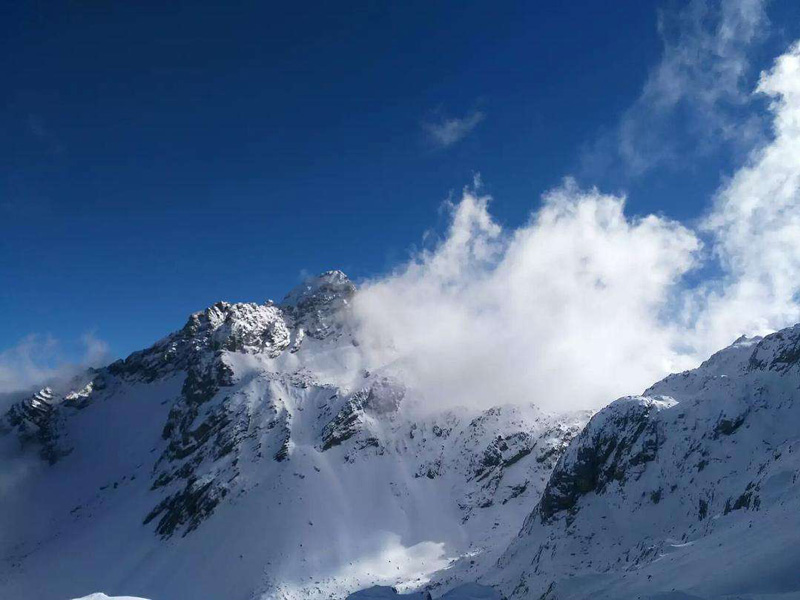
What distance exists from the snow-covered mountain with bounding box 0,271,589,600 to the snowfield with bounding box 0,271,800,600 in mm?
481

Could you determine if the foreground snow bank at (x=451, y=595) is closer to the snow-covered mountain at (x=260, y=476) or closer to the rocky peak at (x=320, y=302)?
the snow-covered mountain at (x=260, y=476)

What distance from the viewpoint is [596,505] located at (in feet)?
193

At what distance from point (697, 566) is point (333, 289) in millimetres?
154395

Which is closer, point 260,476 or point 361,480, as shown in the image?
point 260,476

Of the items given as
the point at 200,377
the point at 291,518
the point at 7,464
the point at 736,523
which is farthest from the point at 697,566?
the point at 7,464

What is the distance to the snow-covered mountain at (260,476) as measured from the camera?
8819 centimetres

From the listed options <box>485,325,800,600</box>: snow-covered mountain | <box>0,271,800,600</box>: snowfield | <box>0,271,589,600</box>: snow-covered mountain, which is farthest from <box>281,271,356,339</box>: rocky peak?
<box>485,325,800,600</box>: snow-covered mountain

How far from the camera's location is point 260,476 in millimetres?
105312

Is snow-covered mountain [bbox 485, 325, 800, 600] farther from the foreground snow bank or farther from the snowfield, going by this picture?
the foreground snow bank

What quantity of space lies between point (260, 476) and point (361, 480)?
20.5 meters

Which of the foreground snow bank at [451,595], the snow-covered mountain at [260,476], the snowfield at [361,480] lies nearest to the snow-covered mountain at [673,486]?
the snowfield at [361,480]

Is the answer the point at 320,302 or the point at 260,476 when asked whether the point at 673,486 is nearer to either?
the point at 260,476

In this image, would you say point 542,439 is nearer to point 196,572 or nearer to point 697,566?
point 196,572

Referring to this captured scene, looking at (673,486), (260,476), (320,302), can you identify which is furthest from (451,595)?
(320,302)
